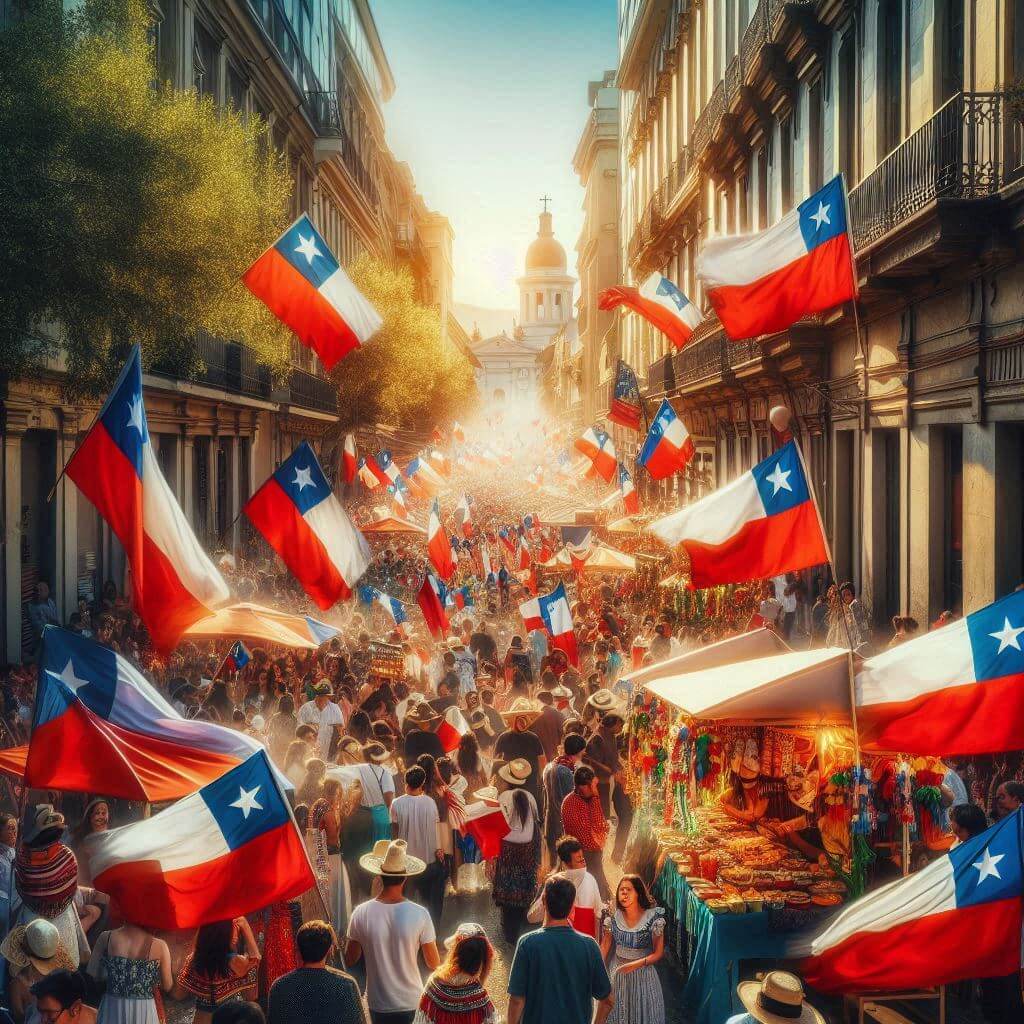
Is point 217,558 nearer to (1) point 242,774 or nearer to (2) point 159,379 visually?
(2) point 159,379

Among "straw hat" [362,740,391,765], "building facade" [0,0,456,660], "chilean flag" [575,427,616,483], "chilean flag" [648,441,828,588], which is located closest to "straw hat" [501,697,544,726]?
"straw hat" [362,740,391,765]

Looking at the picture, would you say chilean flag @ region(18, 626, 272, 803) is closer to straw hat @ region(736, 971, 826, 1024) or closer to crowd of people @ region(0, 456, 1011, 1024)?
crowd of people @ region(0, 456, 1011, 1024)

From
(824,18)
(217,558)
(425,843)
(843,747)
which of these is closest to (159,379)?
(217,558)

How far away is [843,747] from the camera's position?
7965 mm

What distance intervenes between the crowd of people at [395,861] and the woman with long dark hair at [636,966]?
0.04 feet

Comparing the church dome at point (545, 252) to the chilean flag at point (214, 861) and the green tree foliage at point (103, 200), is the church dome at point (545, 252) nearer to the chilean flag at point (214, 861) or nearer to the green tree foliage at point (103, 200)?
the green tree foliage at point (103, 200)

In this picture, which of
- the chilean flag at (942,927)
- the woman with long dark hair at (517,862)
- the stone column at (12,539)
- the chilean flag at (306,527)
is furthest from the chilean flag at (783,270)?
the stone column at (12,539)

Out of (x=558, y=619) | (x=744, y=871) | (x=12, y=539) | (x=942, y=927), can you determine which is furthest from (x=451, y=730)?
(x=12, y=539)

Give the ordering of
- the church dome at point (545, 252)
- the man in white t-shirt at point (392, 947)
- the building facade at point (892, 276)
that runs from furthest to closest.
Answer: the church dome at point (545, 252)
the building facade at point (892, 276)
the man in white t-shirt at point (392, 947)

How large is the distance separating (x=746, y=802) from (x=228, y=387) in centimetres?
1997

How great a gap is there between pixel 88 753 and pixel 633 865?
467 cm

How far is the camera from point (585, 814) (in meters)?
8.65

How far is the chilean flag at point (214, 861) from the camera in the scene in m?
5.68

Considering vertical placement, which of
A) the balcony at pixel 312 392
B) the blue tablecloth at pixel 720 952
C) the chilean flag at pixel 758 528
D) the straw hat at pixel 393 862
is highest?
the balcony at pixel 312 392
